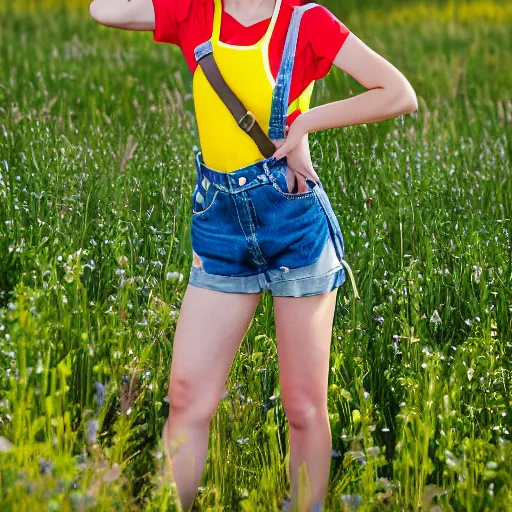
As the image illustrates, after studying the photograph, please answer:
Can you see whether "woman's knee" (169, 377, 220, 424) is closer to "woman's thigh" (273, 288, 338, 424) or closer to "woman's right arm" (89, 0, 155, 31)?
"woman's thigh" (273, 288, 338, 424)

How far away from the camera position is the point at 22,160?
Answer: 4320 mm

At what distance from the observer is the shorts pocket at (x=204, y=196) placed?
8.58 ft

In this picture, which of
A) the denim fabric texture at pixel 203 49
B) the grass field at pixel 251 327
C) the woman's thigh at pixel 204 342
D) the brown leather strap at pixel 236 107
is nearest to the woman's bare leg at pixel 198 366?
the woman's thigh at pixel 204 342

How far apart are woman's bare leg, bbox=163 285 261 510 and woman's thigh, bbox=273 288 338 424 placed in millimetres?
125

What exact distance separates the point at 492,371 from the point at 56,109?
13.0 ft

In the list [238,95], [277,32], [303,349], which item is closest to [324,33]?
[277,32]

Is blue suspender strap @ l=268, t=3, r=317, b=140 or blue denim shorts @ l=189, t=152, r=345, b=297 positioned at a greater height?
blue suspender strap @ l=268, t=3, r=317, b=140

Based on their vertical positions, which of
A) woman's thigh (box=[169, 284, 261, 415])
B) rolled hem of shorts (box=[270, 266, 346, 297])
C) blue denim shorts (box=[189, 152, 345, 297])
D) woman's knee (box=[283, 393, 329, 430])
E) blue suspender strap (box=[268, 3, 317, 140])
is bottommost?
woman's knee (box=[283, 393, 329, 430])

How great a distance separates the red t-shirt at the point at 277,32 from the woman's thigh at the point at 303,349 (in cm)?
54

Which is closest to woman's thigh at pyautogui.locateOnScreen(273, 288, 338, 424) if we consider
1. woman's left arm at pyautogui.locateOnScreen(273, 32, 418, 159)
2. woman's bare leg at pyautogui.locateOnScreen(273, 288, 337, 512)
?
woman's bare leg at pyautogui.locateOnScreen(273, 288, 337, 512)

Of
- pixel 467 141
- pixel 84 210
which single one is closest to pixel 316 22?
pixel 84 210

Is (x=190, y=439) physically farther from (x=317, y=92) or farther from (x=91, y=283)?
(x=317, y=92)

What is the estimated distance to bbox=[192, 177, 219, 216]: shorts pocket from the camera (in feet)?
8.58

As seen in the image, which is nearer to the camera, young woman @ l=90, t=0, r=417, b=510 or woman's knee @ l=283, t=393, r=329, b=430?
young woman @ l=90, t=0, r=417, b=510
